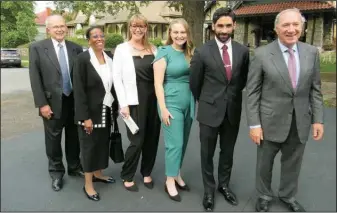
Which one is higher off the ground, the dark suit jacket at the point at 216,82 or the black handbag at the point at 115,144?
the dark suit jacket at the point at 216,82

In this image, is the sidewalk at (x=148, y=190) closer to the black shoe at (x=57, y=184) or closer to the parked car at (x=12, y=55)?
the black shoe at (x=57, y=184)

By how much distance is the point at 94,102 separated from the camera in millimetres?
3139

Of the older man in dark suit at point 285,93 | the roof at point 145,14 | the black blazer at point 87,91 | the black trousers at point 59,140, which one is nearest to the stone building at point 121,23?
the roof at point 145,14

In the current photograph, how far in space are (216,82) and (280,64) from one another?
571 millimetres

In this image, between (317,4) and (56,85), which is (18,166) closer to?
(56,85)

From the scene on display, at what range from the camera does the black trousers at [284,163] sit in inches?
112

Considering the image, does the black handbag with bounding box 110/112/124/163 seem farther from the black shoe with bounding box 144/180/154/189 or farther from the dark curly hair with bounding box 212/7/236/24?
the dark curly hair with bounding box 212/7/236/24

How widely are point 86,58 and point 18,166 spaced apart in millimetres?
2030

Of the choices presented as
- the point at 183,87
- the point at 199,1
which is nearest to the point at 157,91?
the point at 183,87

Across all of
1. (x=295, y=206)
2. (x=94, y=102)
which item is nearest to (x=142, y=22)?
(x=94, y=102)

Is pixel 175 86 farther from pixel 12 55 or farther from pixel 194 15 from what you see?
pixel 194 15

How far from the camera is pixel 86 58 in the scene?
3029mm

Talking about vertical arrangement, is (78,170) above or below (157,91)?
below

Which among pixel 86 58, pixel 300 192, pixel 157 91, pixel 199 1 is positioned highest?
pixel 199 1
